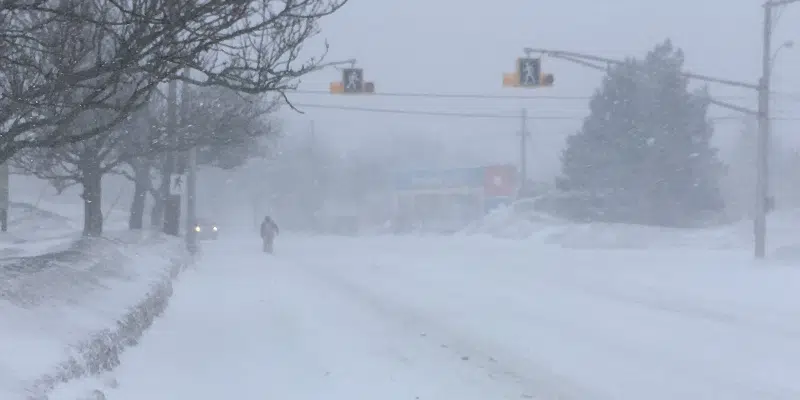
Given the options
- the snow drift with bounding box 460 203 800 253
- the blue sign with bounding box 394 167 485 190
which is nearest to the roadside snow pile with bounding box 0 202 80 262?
the snow drift with bounding box 460 203 800 253

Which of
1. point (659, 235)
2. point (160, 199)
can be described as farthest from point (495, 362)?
point (659, 235)

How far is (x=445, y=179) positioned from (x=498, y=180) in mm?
4364

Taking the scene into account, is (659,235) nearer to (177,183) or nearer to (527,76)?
(527,76)

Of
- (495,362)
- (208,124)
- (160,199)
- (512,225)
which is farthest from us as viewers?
(512,225)

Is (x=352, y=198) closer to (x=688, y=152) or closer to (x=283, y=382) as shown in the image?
(x=688, y=152)

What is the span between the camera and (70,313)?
10242 millimetres

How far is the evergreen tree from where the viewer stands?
52.2 metres

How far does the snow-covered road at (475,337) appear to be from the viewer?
10016mm

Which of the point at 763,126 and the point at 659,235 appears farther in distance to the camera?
the point at 659,235

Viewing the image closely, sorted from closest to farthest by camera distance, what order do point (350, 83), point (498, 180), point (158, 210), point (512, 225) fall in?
point (350, 83) < point (158, 210) < point (512, 225) < point (498, 180)

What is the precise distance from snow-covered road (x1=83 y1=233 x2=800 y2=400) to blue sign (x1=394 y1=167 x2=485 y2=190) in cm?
5066

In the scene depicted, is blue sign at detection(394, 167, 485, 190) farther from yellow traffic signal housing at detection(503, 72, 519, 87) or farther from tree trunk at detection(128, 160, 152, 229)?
yellow traffic signal housing at detection(503, 72, 519, 87)

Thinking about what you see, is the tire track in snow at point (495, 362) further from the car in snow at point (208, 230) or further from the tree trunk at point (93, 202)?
the car in snow at point (208, 230)

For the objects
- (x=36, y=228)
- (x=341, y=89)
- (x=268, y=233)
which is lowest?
(x=36, y=228)
